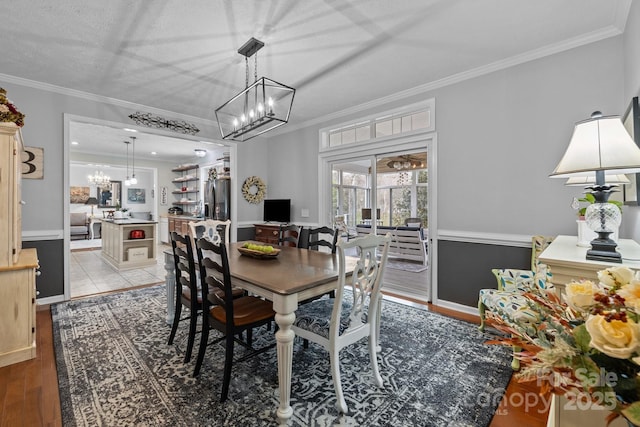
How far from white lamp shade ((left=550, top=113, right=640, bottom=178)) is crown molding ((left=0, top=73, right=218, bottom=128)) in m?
4.90

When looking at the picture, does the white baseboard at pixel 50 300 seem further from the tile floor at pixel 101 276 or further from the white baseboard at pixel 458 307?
the white baseboard at pixel 458 307

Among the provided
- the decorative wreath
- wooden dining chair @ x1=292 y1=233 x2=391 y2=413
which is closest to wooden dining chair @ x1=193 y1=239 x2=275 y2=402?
wooden dining chair @ x1=292 y1=233 x2=391 y2=413

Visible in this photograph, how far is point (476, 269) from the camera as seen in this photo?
3186 millimetres

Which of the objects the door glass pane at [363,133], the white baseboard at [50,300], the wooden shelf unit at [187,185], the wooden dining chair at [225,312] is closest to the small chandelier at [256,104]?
the door glass pane at [363,133]

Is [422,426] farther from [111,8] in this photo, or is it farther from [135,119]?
[135,119]

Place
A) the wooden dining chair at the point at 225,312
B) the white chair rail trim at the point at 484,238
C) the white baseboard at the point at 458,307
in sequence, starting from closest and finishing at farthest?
the wooden dining chair at the point at 225,312
the white chair rail trim at the point at 484,238
the white baseboard at the point at 458,307

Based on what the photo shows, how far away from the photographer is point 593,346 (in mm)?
554

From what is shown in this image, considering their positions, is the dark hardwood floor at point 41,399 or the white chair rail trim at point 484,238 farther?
the white chair rail trim at point 484,238

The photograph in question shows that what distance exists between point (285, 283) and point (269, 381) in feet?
2.65

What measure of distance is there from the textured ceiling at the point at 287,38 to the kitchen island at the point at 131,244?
2840mm

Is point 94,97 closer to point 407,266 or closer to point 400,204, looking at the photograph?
point 400,204

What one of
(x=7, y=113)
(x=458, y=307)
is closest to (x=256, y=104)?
(x=7, y=113)

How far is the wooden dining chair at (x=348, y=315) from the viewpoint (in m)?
1.70

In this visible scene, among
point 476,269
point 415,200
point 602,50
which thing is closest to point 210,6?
point 415,200
